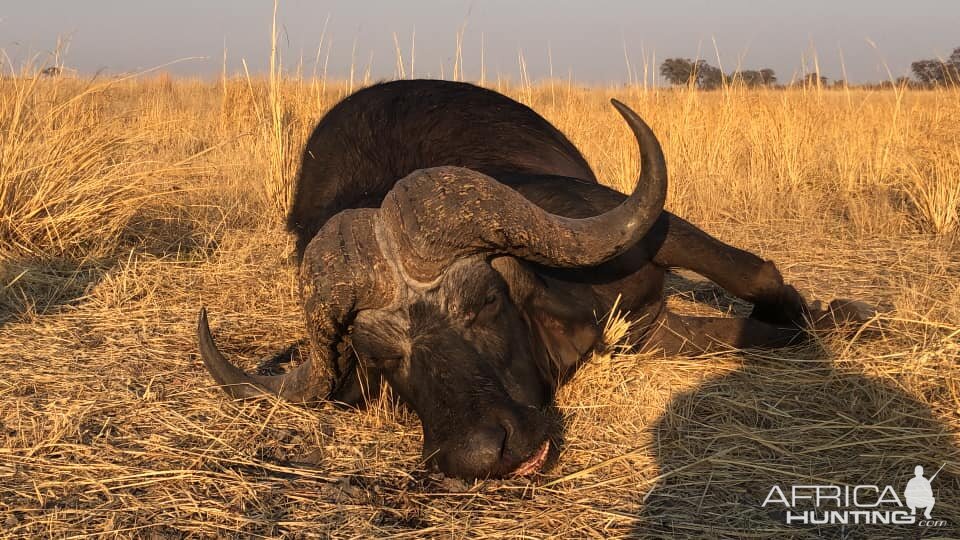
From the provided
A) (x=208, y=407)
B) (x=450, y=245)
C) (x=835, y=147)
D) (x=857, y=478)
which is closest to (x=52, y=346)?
(x=208, y=407)

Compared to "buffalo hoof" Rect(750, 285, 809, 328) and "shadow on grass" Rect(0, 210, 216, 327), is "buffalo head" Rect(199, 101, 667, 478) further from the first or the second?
"shadow on grass" Rect(0, 210, 216, 327)

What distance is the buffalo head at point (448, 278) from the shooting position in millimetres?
2805

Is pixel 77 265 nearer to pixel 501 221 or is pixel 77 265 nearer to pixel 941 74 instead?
pixel 501 221

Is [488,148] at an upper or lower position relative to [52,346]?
upper

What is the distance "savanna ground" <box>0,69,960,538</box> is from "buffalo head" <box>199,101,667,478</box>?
269mm

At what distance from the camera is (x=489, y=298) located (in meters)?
2.96

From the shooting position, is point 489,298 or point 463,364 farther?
point 489,298

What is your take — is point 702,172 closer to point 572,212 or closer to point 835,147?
point 835,147

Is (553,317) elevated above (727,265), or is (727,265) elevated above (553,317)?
(727,265)

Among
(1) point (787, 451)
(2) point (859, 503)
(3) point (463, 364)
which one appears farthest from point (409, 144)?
(2) point (859, 503)

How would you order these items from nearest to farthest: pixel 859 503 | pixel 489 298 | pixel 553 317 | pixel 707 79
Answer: pixel 859 503 → pixel 489 298 → pixel 553 317 → pixel 707 79

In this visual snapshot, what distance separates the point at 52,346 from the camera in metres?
4.02

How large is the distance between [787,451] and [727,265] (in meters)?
1.13

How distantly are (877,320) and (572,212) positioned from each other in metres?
1.33
